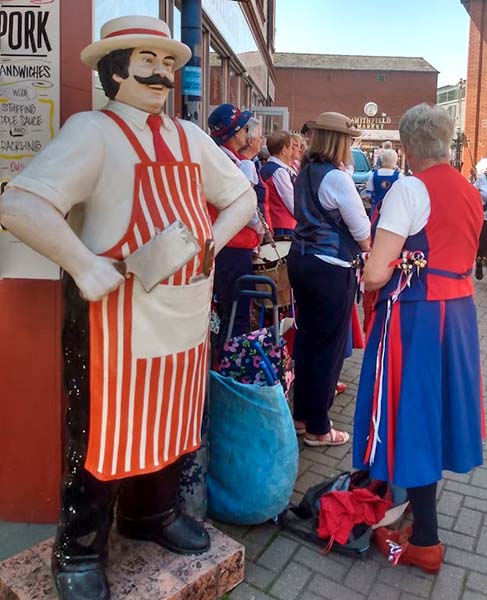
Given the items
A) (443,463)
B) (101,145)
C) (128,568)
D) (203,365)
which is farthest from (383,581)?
(101,145)

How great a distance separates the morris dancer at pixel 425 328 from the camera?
2.48 m

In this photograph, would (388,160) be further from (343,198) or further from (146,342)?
(146,342)

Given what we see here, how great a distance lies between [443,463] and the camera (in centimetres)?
267

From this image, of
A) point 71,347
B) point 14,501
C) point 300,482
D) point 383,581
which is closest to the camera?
point 71,347

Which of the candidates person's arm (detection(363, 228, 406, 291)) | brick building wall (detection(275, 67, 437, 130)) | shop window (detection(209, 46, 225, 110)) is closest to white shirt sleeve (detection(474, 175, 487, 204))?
shop window (detection(209, 46, 225, 110))

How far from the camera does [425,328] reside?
8.30ft

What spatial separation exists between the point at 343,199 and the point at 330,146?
311 mm

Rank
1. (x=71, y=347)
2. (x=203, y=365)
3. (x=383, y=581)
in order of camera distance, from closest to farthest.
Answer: (x=71, y=347)
(x=203, y=365)
(x=383, y=581)

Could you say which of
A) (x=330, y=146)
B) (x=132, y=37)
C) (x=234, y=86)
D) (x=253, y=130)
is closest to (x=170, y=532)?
(x=132, y=37)

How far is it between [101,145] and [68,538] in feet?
4.25

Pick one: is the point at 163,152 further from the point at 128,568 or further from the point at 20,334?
the point at 128,568

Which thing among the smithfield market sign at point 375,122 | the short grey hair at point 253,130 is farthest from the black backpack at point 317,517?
the smithfield market sign at point 375,122

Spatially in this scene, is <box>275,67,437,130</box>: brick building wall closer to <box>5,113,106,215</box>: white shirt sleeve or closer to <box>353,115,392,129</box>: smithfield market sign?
<box>353,115,392,129</box>: smithfield market sign

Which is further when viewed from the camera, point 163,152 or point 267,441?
point 267,441
